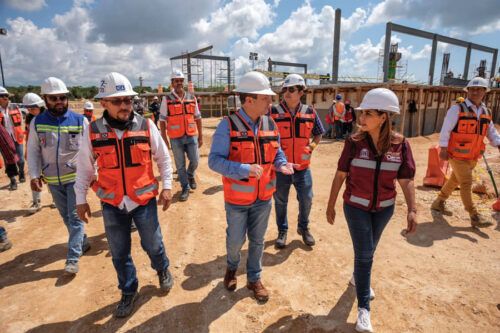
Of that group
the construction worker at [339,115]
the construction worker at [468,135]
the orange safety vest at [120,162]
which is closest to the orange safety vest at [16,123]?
the orange safety vest at [120,162]

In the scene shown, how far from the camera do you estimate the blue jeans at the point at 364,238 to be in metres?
2.60

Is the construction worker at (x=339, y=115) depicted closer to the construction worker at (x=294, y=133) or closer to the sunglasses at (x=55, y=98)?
the construction worker at (x=294, y=133)

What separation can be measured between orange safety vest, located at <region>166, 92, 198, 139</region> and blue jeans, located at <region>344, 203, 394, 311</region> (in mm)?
4062

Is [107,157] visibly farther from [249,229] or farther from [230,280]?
[230,280]

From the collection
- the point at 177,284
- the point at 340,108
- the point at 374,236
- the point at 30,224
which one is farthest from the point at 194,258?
the point at 340,108

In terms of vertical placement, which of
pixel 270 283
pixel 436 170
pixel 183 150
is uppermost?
pixel 183 150

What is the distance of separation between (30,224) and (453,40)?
36.9m

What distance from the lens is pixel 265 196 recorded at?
2.84m

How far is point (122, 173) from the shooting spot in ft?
8.73

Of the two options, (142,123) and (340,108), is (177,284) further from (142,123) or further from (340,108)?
(340,108)

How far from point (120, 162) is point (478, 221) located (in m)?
5.40

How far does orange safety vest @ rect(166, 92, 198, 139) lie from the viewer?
5.90 m

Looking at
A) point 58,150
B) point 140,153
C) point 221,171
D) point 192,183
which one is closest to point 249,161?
point 221,171

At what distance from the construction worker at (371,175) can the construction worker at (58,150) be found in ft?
10.2
